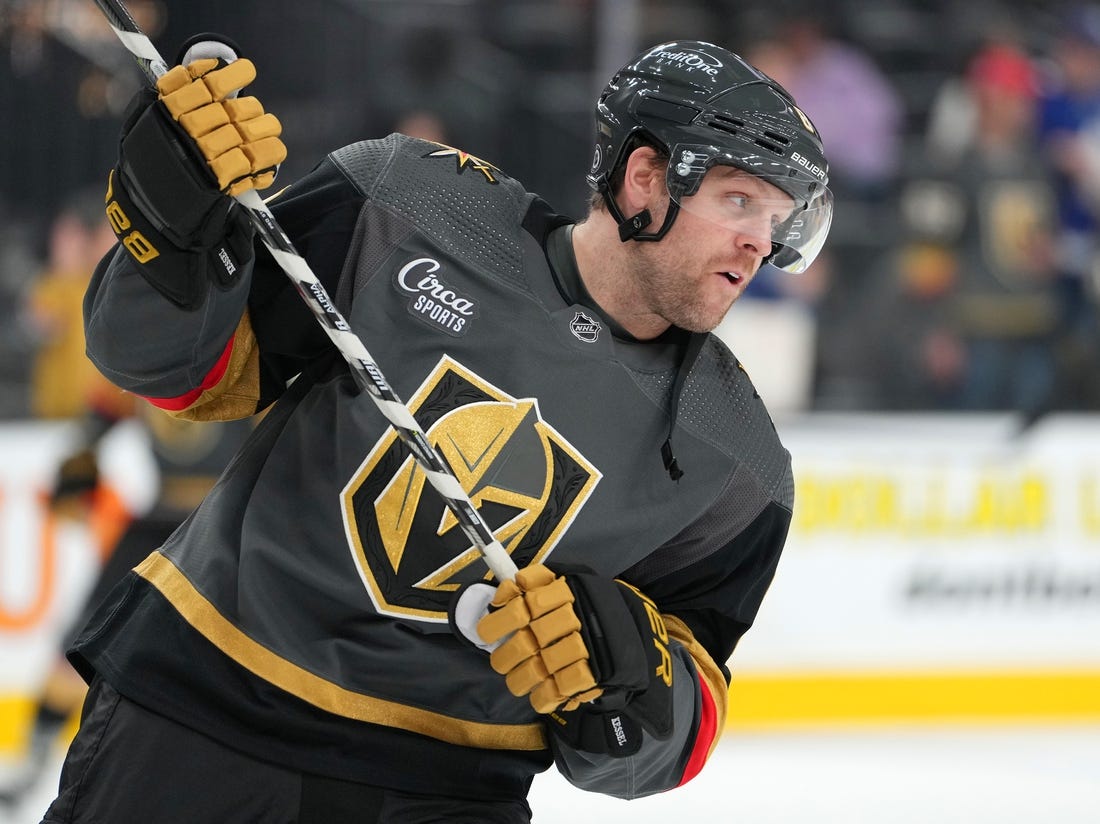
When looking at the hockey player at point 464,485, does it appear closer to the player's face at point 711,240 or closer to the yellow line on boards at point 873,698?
the player's face at point 711,240

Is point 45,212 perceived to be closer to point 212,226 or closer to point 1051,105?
point 212,226

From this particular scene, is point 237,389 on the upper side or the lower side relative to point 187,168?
lower

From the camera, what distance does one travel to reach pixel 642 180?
1.86m

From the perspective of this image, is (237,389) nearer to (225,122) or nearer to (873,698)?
(225,122)

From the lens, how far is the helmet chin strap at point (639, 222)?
1807 mm

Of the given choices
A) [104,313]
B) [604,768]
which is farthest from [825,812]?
[104,313]

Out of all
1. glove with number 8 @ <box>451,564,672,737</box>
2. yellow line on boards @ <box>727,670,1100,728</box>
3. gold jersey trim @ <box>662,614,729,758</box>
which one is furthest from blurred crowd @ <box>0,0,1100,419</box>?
glove with number 8 @ <box>451,564,672,737</box>

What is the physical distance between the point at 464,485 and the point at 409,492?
6cm

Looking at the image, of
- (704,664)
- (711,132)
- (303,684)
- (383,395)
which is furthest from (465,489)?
(711,132)

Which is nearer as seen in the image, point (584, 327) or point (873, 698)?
point (584, 327)

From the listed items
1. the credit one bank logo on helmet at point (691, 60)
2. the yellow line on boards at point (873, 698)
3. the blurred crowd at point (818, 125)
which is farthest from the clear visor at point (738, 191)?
the yellow line on boards at point (873, 698)

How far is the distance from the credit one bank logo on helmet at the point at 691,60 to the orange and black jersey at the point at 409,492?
0.83 feet

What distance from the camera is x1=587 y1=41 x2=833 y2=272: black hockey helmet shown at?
1771 mm

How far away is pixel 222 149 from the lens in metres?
1.54
